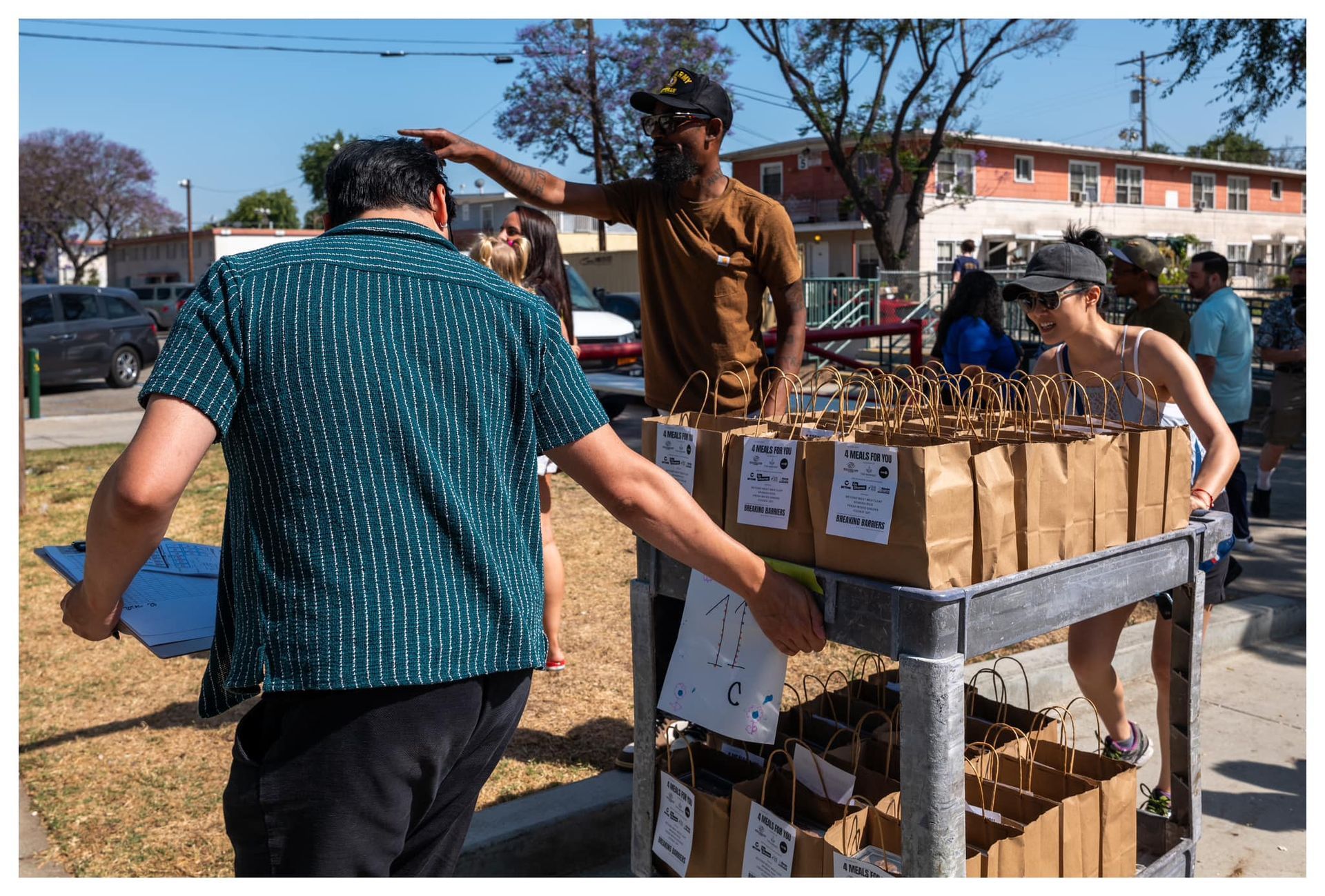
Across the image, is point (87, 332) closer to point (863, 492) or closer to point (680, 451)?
point (680, 451)

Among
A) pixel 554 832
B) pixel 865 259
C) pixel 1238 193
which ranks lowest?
pixel 554 832

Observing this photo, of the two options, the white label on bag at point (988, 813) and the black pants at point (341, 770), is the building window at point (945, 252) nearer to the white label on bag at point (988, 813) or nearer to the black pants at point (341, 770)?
the white label on bag at point (988, 813)

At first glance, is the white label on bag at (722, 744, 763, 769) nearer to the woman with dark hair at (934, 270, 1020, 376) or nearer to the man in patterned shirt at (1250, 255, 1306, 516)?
the woman with dark hair at (934, 270, 1020, 376)

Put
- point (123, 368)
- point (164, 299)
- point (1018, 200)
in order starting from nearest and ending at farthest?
point (123, 368)
point (164, 299)
point (1018, 200)

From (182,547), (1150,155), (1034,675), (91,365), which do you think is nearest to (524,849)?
(182,547)

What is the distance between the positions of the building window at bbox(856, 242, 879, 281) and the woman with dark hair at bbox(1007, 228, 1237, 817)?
3581cm

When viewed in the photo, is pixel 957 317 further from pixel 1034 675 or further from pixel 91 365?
pixel 91 365

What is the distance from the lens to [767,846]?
245 cm

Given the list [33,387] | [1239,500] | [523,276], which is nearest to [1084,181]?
[33,387]

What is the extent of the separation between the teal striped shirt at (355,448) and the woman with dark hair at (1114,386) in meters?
1.89

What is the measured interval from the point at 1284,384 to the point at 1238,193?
45130 mm

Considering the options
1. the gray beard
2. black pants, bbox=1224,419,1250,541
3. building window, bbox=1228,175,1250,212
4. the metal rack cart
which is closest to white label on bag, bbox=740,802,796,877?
the metal rack cart

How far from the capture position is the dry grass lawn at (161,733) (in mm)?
3293

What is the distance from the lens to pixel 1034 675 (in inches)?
177
